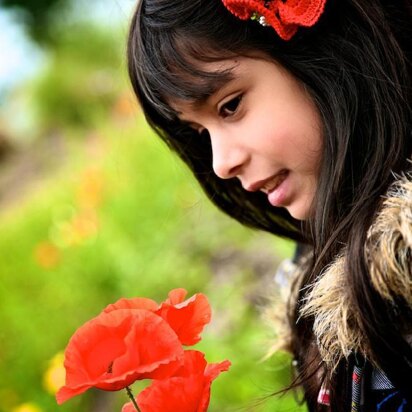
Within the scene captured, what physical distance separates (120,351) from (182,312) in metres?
0.10

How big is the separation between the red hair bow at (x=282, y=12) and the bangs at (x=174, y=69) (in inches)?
2.9

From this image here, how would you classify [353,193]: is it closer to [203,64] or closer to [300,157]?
[300,157]

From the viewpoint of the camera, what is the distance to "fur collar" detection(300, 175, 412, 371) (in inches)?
39.7

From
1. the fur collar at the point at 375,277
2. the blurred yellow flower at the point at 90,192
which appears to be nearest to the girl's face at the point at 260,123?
the fur collar at the point at 375,277

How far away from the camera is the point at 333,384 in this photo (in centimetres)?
119

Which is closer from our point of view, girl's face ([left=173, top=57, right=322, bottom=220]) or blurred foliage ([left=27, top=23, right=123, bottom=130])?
girl's face ([left=173, top=57, right=322, bottom=220])

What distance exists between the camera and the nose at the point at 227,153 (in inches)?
49.0

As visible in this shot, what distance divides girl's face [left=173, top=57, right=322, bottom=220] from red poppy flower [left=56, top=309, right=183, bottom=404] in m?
0.44

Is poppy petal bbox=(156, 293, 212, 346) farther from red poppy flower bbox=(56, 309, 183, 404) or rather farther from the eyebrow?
the eyebrow

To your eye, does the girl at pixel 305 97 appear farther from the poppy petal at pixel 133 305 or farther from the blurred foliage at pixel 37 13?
the blurred foliage at pixel 37 13

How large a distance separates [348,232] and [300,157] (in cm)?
17

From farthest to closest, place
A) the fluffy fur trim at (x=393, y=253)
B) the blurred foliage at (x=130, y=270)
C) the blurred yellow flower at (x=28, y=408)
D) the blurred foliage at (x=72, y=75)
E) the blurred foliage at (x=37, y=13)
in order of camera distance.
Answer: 1. the blurred foliage at (x=37, y=13)
2. the blurred foliage at (x=72, y=75)
3. the blurred foliage at (x=130, y=270)
4. the blurred yellow flower at (x=28, y=408)
5. the fluffy fur trim at (x=393, y=253)

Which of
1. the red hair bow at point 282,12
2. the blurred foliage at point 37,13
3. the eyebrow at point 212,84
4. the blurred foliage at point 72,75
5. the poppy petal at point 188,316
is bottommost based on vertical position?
the blurred foliage at point 37,13

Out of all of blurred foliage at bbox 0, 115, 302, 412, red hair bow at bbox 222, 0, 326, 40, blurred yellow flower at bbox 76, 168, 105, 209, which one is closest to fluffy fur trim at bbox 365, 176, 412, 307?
red hair bow at bbox 222, 0, 326, 40
